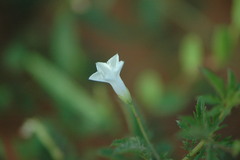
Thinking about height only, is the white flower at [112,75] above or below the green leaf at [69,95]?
below

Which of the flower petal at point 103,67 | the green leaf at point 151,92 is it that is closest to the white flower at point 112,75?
the flower petal at point 103,67

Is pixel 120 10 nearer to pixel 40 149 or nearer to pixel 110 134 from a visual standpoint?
pixel 110 134

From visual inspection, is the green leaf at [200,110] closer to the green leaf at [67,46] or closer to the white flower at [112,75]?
the white flower at [112,75]

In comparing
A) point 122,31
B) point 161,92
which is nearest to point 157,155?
point 161,92

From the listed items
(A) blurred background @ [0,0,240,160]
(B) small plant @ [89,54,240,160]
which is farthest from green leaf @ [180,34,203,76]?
(B) small plant @ [89,54,240,160]

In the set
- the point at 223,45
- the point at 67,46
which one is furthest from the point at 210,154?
the point at 67,46

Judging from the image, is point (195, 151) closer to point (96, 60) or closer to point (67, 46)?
point (67, 46)

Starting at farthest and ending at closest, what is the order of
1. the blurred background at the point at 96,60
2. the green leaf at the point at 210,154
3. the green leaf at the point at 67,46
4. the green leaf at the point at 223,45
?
the green leaf at the point at 67,46 → the blurred background at the point at 96,60 → the green leaf at the point at 223,45 → the green leaf at the point at 210,154

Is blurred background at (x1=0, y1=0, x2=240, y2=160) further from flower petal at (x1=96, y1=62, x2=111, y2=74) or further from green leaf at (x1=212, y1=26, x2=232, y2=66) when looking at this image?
flower petal at (x1=96, y1=62, x2=111, y2=74)
